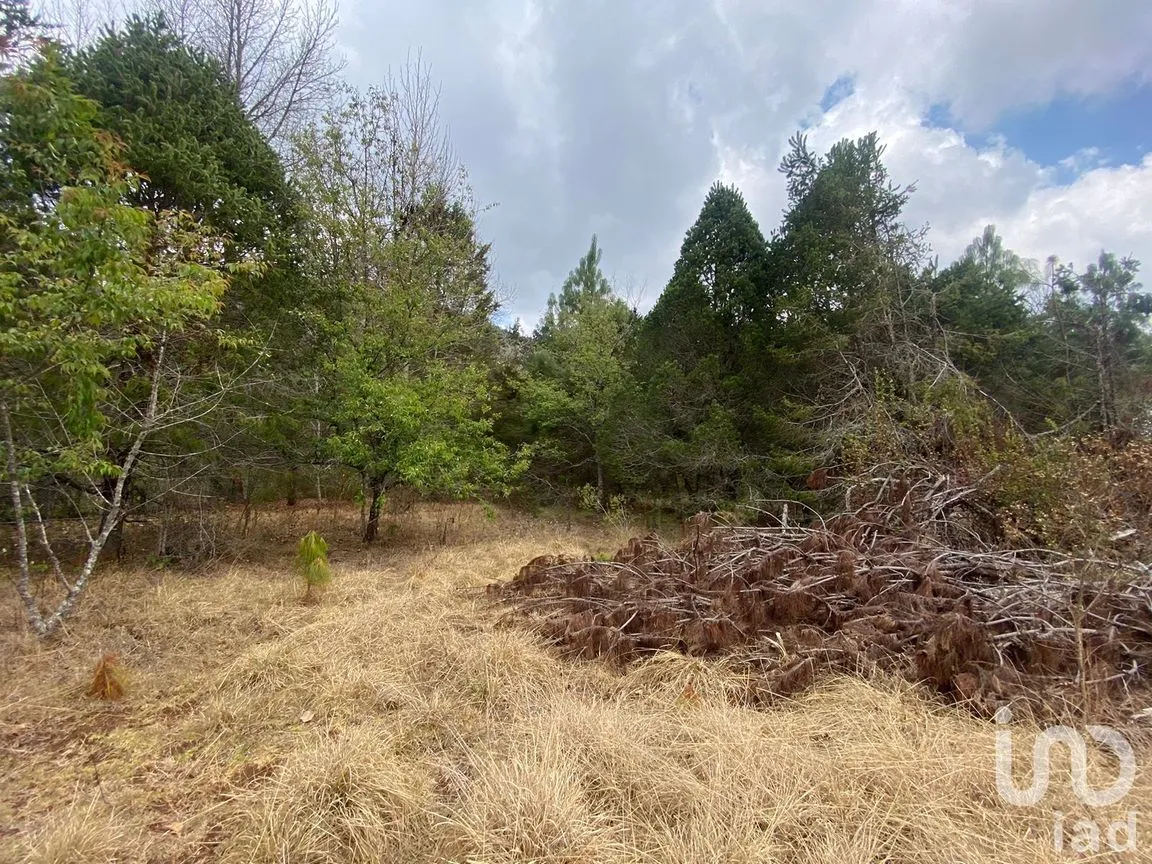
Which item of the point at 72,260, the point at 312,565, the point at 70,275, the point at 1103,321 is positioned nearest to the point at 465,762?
the point at 72,260

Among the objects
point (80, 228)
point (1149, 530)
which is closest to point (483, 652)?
point (80, 228)

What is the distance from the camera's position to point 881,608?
3.51m

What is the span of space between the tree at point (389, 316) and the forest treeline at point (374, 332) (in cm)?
5

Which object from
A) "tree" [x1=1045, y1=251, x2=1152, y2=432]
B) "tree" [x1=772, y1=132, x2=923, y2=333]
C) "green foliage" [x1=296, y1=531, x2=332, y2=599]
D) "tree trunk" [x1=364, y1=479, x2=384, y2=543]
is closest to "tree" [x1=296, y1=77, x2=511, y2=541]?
"tree trunk" [x1=364, y1=479, x2=384, y2=543]

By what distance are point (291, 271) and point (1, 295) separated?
533cm

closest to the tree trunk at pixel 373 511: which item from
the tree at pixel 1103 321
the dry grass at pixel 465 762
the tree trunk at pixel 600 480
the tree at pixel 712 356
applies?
the dry grass at pixel 465 762

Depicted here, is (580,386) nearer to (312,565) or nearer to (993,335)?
(993,335)

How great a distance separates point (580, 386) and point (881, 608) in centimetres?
1062

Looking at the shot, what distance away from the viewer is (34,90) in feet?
7.84

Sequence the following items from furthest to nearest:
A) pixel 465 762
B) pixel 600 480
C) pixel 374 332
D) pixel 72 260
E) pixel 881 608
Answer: pixel 600 480, pixel 374 332, pixel 881 608, pixel 72 260, pixel 465 762

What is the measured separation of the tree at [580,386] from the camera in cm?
1317

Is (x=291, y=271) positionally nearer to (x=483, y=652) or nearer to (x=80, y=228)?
(x=80, y=228)

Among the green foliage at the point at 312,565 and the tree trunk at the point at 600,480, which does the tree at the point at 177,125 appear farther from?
the tree trunk at the point at 600,480

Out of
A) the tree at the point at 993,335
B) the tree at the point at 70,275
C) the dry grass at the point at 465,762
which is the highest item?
the tree at the point at 993,335
